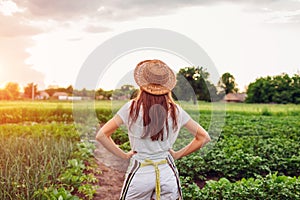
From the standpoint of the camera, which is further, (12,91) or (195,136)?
(12,91)

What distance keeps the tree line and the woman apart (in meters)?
0.55

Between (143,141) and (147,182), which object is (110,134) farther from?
(147,182)

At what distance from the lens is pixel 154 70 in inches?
102

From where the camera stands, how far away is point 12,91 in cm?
2405

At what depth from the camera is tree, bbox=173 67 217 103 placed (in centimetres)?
329

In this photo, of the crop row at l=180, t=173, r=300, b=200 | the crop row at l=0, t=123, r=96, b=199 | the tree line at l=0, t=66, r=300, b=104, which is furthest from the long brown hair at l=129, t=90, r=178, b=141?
the crop row at l=180, t=173, r=300, b=200

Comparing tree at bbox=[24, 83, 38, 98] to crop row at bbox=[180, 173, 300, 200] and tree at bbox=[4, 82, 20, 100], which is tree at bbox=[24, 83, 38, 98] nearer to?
tree at bbox=[4, 82, 20, 100]

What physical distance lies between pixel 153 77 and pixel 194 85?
105cm

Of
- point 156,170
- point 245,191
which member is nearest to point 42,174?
point 245,191

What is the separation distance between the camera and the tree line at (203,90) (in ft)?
10.9

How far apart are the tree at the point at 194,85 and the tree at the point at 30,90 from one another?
2405 cm

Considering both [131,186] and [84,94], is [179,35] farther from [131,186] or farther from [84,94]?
[131,186]

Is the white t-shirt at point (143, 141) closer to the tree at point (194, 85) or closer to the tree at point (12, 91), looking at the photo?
the tree at point (194, 85)

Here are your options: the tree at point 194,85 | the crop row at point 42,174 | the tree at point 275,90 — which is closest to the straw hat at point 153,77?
the tree at point 194,85
